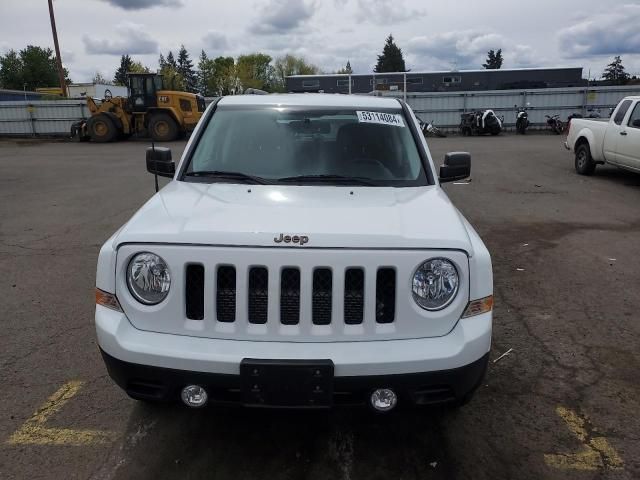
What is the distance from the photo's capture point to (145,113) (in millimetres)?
24609

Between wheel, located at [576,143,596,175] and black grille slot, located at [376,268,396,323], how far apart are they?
1192 centimetres

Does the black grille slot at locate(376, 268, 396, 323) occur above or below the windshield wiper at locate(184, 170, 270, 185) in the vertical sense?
below

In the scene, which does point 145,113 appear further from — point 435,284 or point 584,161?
point 435,284

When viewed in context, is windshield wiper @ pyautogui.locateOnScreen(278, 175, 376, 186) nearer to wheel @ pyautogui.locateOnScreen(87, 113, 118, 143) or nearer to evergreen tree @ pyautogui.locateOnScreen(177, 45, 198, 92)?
wheel @ pyautogui.locateOnScreen(87, 113, 118, 143)

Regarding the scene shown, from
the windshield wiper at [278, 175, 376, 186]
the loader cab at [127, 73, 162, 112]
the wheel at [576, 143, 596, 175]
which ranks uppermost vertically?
the loader cab at [127, 73, 162, 112]

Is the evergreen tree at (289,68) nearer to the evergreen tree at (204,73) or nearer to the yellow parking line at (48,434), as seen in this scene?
the evergreen tree at (204,73)

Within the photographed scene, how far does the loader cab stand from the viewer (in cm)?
2377

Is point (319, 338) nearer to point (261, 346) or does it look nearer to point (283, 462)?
point (261, 346)

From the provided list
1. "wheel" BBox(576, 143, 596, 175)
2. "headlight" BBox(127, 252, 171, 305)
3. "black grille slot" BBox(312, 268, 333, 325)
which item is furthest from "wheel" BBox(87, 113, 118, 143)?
"black grille slot" BBox(312, 268, 333, 325)

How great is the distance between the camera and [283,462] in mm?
2781

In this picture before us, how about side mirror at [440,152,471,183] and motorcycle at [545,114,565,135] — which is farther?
motorcycle at [545,114,565,135]

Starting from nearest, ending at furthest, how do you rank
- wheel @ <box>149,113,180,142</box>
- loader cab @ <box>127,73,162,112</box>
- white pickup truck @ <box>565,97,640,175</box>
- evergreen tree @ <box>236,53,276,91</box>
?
white pickup truck @ <box>565,97,640,175</box>
loader cab @ <box>127,73,162,112</box>
wheel @ <box>149,113,180,142</box>
evergreen tree @ <box>236,53,276,91</box>

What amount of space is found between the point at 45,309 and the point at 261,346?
3268 millimetres

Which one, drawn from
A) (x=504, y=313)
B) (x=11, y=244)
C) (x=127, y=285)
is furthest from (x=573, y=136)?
(x=127, y=285)
